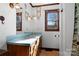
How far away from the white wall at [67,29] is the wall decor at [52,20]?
82 millimetres

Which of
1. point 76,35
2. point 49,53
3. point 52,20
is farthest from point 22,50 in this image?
point 76,35

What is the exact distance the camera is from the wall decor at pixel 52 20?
1.27 metres

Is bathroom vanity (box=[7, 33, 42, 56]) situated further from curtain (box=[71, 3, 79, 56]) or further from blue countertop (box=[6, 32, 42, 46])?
curtain (box=[71, 3, 79, 56])

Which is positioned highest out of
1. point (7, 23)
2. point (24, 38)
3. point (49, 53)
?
point (7, 23)

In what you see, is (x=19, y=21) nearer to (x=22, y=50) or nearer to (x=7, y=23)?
(x=7, y=23)

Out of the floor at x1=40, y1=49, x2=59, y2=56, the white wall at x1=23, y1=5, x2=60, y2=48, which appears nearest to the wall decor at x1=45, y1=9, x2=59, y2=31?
the white wall at x1=23, y1=5, x2=60, y2=48

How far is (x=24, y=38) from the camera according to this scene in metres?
1.27

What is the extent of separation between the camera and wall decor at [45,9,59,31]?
127 cm

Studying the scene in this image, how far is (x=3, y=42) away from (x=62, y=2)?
0.76 metres

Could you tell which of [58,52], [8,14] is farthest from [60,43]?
[8,14]

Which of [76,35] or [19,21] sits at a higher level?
[19,21]

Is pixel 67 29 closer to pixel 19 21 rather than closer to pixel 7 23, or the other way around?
pixel 19 21

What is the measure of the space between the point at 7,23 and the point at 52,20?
49 cm

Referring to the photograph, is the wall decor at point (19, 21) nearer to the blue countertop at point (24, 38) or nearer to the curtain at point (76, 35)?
the blue countertop at point (24, 38)
